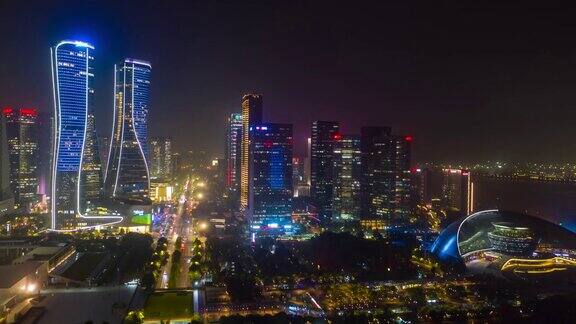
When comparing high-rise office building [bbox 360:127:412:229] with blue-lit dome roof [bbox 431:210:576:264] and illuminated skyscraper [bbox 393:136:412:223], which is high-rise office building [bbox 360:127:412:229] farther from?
blue-lit dome roof [bbox 431:210:576:264]

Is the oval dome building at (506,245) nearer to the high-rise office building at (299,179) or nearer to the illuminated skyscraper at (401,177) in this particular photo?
the illuminated skyscraper at (401,177)

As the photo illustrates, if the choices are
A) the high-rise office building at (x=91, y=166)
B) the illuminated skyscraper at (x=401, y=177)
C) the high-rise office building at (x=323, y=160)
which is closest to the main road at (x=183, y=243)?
the high-rise office building at (x=91, y=166)

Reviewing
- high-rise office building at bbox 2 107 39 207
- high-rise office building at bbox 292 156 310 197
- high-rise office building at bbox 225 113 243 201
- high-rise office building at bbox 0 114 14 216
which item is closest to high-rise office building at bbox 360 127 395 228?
high-rise office building at bbox 292 156 310 197

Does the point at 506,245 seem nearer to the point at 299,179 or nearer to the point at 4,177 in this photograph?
the point at 299,179

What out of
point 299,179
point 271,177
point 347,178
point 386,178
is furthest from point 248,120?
point 299,179

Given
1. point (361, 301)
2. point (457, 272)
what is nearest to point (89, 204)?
point (361, 301)

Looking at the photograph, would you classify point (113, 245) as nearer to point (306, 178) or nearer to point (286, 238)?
point (286, 238)

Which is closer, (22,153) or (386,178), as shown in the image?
(386,178)
